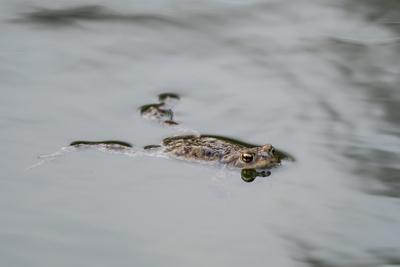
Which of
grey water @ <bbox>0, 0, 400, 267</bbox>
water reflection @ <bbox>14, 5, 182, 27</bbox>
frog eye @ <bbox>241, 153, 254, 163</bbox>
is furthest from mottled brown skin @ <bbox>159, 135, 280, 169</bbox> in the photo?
water reflection @ <bbox>14, 5, 182, 27</bbox>

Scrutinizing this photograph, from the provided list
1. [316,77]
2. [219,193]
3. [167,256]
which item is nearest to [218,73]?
[316,77]

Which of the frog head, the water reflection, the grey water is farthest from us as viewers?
the water reflection

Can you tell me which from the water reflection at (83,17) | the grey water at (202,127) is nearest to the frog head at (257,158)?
the grey water at (202,127)

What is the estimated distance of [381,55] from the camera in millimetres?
9609

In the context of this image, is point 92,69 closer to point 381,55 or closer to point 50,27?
point 50,27

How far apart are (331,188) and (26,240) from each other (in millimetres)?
2567

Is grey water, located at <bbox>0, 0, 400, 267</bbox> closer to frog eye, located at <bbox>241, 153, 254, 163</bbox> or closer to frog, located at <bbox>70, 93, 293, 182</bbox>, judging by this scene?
frog, located at <bbox>70, 93, 293, 182</bbox>

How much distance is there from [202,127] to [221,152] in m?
0.52

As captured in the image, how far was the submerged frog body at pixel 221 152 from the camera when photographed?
24.4 feet

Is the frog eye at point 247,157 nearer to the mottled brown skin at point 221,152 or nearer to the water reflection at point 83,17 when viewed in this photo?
the mottled brown skin at point 221,152

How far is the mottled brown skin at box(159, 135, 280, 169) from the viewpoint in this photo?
7426mm

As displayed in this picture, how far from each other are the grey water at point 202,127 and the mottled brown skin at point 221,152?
0.12m

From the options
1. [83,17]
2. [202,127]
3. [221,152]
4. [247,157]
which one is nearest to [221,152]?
[221,152]

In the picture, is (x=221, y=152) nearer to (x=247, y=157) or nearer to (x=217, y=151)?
(x=217, y=151)
